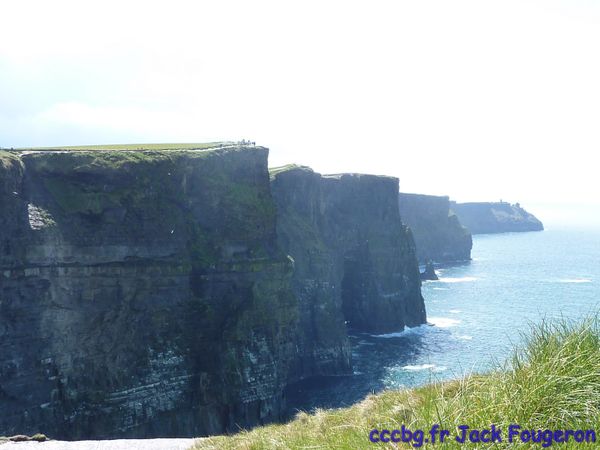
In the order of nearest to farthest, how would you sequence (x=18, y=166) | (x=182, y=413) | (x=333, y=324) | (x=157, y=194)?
1. (x=18, y=166)
2. (x=182, y=413)
3. (x=157, y=194)
4. (x=333, y=324)

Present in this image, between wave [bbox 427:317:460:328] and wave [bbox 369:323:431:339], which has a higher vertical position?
wave [bbox 427:317:460:328]

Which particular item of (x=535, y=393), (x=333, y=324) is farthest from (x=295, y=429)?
(x=333, y=324)

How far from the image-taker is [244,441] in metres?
12.0

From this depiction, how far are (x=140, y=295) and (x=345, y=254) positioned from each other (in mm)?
57466

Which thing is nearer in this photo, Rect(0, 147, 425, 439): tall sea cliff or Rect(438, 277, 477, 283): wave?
Rect(0, 147, 425, 439): tall sea cliff

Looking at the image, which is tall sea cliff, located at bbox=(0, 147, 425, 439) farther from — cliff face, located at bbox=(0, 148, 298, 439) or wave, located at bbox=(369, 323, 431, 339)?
wave, located at bbox=(369, 323, 431, 339)

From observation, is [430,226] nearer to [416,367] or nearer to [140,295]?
[416,367]

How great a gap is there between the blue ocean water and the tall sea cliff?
13453mm

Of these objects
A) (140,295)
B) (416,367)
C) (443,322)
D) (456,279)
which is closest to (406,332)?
(443,322)

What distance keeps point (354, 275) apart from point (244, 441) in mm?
87431

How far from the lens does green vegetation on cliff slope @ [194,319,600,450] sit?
26.3 ft

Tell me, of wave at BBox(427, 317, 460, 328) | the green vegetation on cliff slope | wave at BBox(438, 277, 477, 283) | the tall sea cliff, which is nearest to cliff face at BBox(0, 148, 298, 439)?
the tall sea cliff

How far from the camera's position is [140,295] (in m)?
45.3

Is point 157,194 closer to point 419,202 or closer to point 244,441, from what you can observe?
point 244,441
